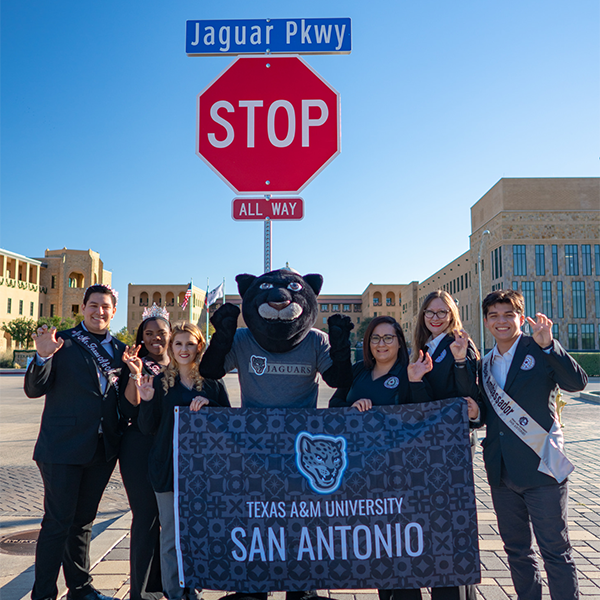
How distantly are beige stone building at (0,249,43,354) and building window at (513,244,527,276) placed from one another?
2139 inches

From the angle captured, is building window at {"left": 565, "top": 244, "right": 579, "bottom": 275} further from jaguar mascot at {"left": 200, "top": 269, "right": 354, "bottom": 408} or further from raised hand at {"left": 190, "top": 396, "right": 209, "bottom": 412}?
raised hand at {"left": 190, "top": 396, "right": 209, "bottom": 412}

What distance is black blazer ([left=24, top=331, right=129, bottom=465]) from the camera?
11.4ft

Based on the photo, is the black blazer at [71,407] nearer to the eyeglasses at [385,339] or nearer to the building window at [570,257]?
the eyeglasses at [385,339]

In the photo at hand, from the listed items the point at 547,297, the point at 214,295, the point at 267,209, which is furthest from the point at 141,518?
the point at 547,297

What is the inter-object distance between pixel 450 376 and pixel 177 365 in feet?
6.19

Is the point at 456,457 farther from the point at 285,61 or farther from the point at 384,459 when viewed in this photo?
the point at 285,61

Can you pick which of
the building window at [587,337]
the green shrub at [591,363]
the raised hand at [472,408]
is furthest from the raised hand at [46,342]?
the building window at [587,337]

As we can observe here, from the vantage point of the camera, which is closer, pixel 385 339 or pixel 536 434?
pixel 536 434

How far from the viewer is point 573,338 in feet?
172

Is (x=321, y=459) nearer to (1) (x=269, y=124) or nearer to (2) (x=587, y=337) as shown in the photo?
(1) (x=269, y=124)

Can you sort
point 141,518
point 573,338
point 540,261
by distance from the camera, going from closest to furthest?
1. point 141,518
2. point 573,338
3. point 540,261

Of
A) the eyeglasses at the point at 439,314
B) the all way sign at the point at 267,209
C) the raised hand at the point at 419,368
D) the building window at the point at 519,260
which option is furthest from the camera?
the building window at the point at 519,260

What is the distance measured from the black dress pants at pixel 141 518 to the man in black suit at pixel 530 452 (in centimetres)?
228

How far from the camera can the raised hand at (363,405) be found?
3.31 meters
